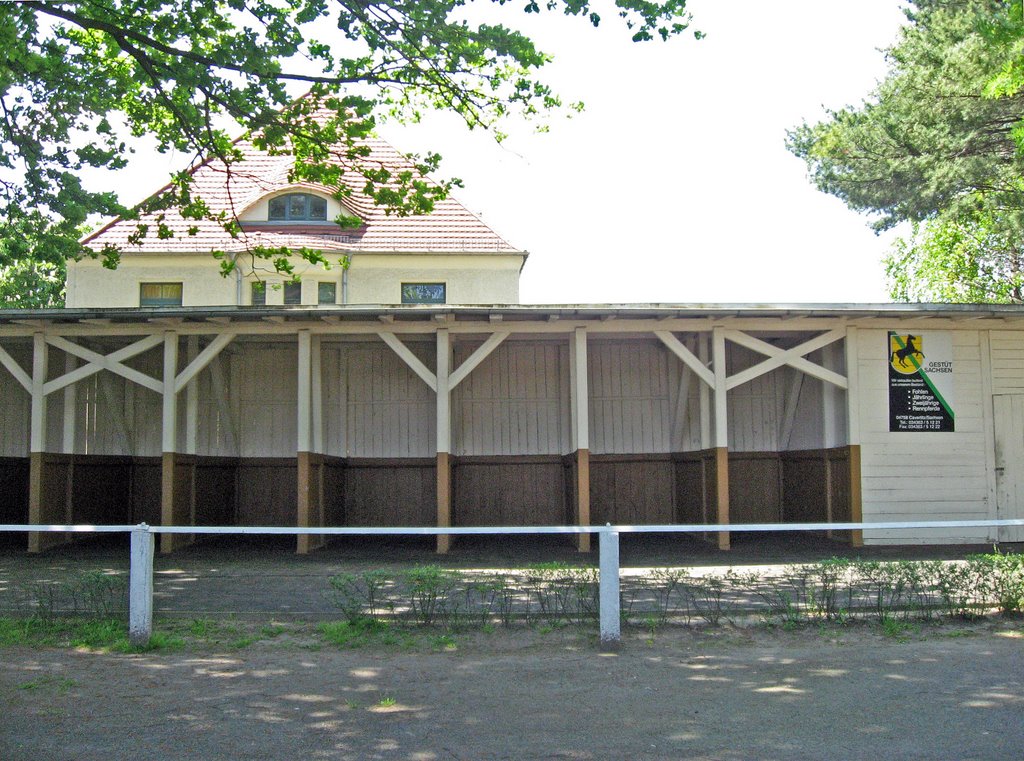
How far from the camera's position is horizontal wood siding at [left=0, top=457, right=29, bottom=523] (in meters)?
15.2

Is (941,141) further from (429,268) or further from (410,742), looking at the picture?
(410,742)

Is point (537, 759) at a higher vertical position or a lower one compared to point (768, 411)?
lower

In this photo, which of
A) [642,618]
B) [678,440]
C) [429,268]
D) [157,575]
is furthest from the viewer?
[429,268]

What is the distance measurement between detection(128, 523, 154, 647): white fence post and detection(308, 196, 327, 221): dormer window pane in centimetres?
1767

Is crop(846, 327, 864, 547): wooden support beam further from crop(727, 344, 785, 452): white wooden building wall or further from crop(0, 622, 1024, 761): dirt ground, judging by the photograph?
crop(0, 622, 1024, 761): dirt ground

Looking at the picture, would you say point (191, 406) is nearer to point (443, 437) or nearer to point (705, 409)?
point (443, 437)

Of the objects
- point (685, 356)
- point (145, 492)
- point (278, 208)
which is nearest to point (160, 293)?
point (278, 208)

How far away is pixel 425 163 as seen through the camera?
549 inches

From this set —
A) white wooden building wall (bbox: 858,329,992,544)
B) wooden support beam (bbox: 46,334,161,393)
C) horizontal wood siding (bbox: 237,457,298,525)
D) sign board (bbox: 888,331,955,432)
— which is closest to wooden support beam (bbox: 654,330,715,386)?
white wooden building wall (bbox: 858,329,992,544)

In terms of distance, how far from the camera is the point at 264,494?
53.5ft

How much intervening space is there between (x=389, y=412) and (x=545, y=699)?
10688mm

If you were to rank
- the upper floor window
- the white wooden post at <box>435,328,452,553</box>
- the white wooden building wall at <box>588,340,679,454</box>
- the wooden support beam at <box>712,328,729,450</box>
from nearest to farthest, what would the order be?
the white wooden post at <box>435,328,452,553</box>
the wooden support beam at <box>712,328,729,450</box>
the white wooden building wall at <box>588,340,679,454</box>
the upper floor window

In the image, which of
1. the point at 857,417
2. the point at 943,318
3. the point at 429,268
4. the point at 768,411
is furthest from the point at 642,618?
the point at 429,268

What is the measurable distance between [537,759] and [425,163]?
34.2ft
